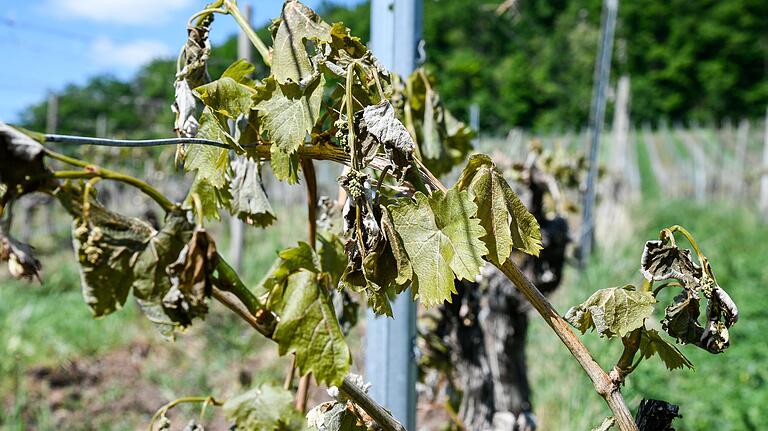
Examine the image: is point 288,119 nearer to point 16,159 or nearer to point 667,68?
point 16,159

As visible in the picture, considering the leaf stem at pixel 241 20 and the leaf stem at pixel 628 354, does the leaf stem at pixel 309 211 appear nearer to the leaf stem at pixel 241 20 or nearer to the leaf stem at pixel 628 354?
the leaf stem at pixel 241 20

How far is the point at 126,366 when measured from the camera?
509 centimetres

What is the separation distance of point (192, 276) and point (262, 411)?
1.18 feet

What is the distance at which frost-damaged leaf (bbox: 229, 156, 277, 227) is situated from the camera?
0.98 m

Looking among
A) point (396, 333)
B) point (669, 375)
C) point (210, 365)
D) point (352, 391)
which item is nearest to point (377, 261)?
point (352, 391)

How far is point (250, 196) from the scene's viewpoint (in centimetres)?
99

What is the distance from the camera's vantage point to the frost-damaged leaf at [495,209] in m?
0.76

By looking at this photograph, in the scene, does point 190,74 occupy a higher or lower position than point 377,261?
higher

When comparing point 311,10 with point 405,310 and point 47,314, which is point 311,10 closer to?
point 405,310

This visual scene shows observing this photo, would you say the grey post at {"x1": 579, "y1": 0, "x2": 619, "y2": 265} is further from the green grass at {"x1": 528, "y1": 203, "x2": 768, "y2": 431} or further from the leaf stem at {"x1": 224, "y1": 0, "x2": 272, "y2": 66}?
the leaf stem at {"x1": 224, "y1": 0, "x2": 272, "y2": 66}

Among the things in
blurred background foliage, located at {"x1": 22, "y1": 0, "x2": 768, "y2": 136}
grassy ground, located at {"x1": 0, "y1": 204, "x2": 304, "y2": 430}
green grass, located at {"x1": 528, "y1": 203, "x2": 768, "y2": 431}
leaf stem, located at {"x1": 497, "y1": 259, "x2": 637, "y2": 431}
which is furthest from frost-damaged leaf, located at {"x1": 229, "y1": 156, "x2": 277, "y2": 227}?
blurred background foliage, located at {"x1": 22, "y1": 0, "x2": 768, "y2": 136}

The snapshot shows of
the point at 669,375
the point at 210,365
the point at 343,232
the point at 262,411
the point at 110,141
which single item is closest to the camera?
the point at 110,141

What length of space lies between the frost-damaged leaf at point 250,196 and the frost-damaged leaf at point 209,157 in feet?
0.30

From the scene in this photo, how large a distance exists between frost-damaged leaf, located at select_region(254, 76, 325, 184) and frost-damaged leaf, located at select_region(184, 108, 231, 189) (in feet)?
0.25
